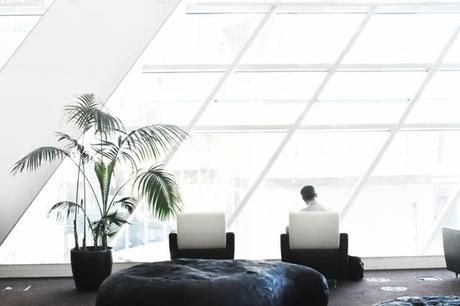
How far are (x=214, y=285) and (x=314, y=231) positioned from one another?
2404 millimetres

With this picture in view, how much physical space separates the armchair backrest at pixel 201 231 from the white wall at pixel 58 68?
211 centimetres

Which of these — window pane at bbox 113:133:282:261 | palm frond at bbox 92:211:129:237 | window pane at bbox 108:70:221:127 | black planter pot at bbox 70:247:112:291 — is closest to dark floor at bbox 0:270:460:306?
black planter pot at bbox 70:247:112:291

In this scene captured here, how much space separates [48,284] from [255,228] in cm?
296

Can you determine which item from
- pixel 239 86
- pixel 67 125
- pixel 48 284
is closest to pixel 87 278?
pixel 48 284

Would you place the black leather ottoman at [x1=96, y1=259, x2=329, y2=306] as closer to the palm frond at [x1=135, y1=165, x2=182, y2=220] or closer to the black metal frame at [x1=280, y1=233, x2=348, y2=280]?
the black metal frame at [x1=280, y1=233, x2=348, y2=280]

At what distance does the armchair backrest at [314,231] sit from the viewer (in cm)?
622

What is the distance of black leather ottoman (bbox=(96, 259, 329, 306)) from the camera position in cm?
400

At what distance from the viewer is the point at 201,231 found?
6.49 meters

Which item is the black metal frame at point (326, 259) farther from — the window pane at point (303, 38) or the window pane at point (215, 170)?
the window pane at point (303, 38)

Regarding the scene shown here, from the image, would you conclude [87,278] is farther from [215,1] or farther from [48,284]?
[215,1]

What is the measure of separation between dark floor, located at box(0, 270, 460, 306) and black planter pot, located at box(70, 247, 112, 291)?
0.13 meters

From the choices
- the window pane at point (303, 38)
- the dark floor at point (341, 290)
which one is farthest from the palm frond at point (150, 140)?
the window pane at point (303, 38)

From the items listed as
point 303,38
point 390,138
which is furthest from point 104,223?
point 390,138

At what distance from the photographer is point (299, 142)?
813 centimetres
